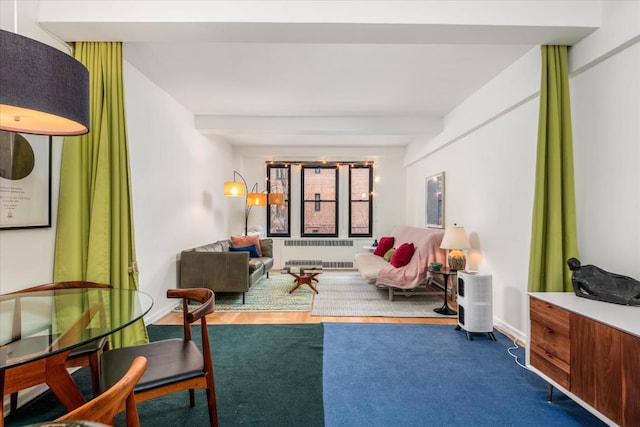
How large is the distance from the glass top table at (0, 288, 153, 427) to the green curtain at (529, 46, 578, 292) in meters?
2.71

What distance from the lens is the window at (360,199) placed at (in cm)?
742

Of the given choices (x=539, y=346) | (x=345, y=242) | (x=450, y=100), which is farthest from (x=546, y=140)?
(x=345, y=242)

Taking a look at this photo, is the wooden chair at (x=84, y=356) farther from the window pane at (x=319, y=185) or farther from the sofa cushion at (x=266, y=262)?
the window pane at (x=319, y=185)

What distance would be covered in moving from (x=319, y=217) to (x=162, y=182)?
13.0ft

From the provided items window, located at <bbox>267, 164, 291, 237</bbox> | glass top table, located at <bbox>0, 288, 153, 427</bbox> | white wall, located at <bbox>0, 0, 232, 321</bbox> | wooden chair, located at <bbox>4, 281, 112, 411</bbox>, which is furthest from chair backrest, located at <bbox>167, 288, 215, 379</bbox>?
window, located at <bbox>267, 164, 291, 237</bbox>

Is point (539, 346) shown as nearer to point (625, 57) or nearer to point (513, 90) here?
point (625, 57)

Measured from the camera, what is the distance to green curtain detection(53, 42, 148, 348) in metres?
2.34

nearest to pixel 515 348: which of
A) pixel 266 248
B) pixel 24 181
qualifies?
pixel 24 181

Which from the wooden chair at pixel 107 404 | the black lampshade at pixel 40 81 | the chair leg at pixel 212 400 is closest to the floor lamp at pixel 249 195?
the black lampshade at pixel 40 81

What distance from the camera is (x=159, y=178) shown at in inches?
155

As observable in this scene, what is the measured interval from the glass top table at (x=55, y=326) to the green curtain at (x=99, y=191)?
0.41m

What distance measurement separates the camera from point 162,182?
401 cm

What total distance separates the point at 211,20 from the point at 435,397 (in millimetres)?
3014

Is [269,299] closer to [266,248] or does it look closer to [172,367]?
[266,248]
